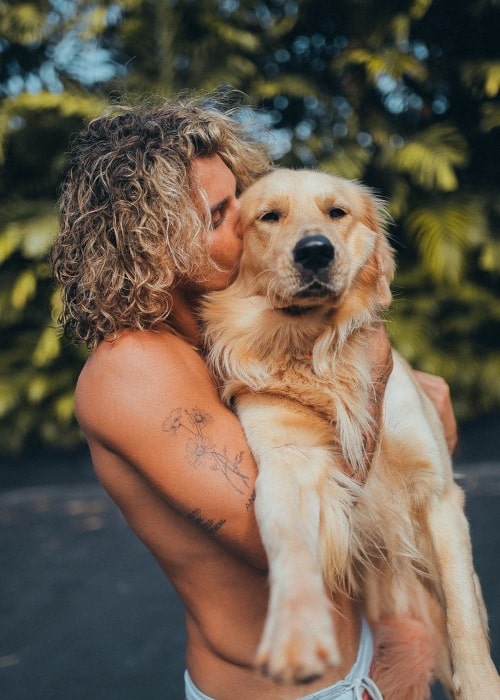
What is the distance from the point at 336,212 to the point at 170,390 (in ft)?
3.11

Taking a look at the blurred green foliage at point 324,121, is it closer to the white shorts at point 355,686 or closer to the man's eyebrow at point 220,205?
the man's eyebrow at point 220,205

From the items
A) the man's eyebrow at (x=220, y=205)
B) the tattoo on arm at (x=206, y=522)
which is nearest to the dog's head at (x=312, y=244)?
the man's eyebrow at (x=220, y=205)

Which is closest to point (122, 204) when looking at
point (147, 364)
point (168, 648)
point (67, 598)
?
point (147, 364)

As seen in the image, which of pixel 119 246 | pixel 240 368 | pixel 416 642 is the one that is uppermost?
pixel 119 246

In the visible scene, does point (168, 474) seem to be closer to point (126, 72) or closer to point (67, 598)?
point (67, 598)

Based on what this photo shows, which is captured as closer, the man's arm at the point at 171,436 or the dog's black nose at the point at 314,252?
the man's arm at the point at 171,436

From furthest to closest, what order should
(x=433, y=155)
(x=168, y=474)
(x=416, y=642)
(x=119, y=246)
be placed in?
(x=433, y=155) → (x=416, y=642) → (x=119, y=246) → (x=168, y=474)

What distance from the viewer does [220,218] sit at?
6.46ft

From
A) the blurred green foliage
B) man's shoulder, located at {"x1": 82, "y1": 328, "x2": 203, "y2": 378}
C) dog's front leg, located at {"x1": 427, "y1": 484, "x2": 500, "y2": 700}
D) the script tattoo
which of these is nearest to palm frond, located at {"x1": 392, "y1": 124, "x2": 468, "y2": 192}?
the blurred green foliage

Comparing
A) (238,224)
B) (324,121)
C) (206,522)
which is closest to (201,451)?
(206,522)

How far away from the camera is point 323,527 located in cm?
161

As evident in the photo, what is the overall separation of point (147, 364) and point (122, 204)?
45cm

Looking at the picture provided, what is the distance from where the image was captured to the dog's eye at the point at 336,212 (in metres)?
2.18

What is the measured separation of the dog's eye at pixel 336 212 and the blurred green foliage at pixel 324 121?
320 centimetres
